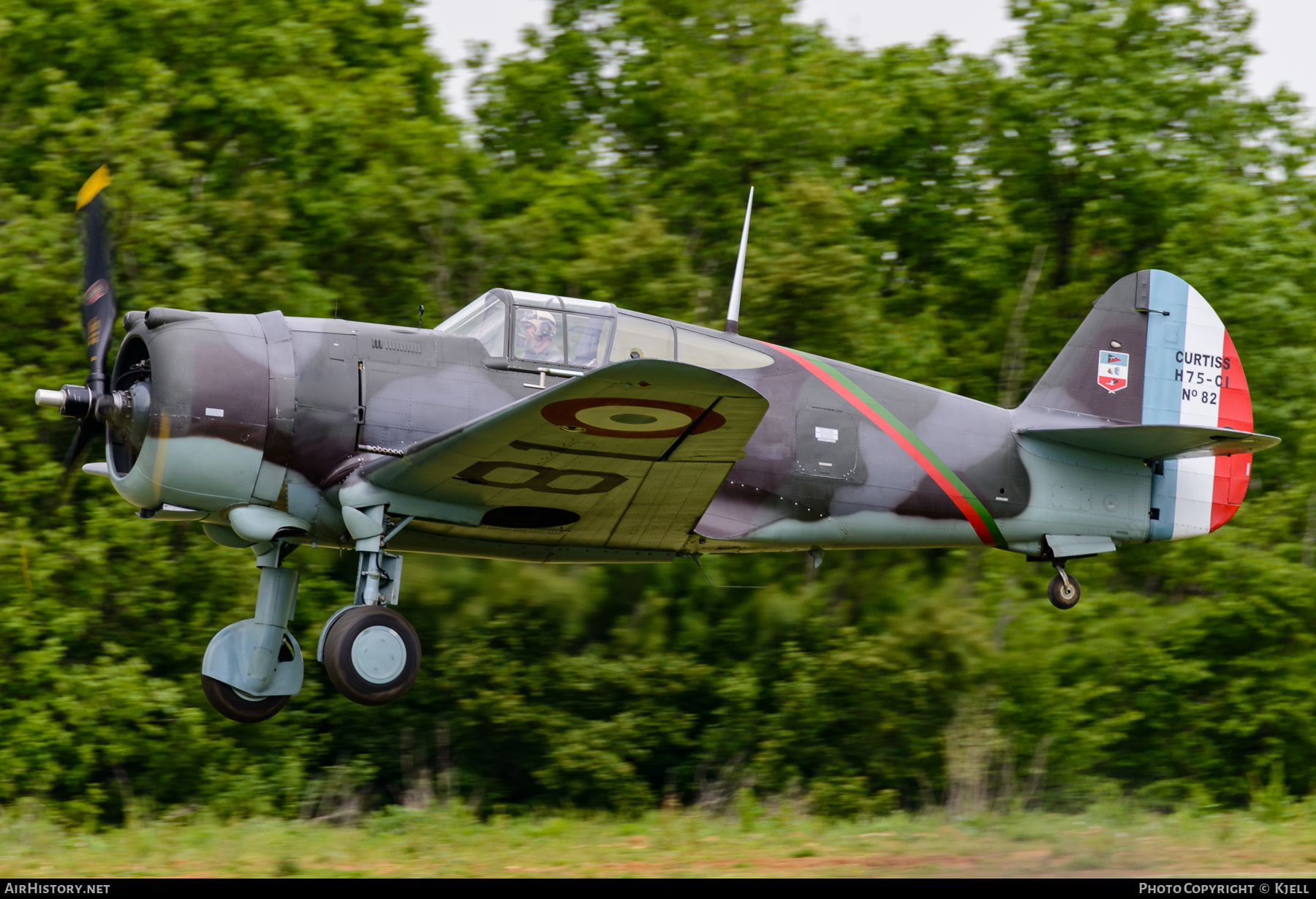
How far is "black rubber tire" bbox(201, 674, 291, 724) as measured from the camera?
838 centimetres

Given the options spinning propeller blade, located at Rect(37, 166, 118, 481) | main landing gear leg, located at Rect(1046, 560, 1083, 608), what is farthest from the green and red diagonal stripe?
spinning propeller blade, located at Rect(37, 166, 118, 481)

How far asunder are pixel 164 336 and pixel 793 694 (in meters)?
7.77

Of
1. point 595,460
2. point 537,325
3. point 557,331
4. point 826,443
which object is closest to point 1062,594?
point 826,443

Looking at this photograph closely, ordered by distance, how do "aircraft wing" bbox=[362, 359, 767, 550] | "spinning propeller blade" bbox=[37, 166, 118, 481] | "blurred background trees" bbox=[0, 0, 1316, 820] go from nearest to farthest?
"aircraft wing" bbox=[362, 359, 767, 550] → "spinning propeller blade" bbox=[37, 166, 118, 481] → "blurred background trees" bbox=[0, 0, 1316, 820]

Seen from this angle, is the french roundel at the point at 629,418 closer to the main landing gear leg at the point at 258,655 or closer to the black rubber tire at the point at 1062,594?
the main landing gear leg at the point at 258,655

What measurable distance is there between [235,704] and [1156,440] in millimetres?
6631

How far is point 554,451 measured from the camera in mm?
7508

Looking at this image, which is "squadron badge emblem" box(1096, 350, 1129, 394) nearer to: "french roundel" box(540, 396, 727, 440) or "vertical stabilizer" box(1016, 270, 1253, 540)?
"vertical stabilizer" box(1016, 270, 1253, 540)

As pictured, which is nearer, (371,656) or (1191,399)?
(371,656)

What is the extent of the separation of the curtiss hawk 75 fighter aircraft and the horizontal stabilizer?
0.03m

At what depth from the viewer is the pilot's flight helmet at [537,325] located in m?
8.20

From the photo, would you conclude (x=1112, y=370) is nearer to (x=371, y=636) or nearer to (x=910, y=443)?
(x=910, y=443)

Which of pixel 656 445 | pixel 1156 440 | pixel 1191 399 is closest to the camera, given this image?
pixel 656 445
